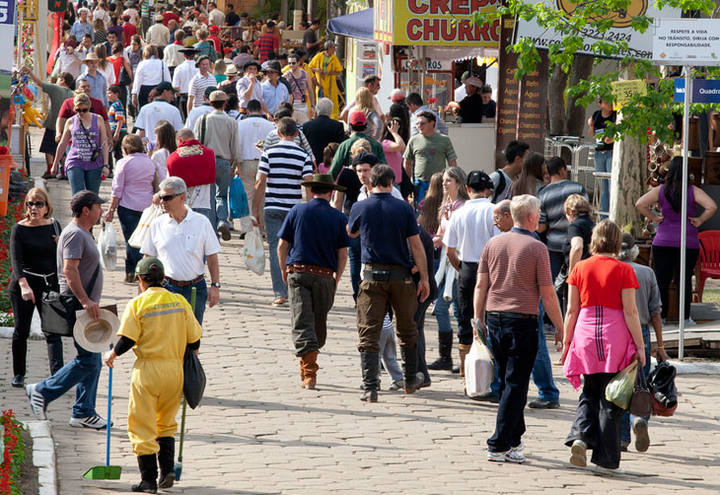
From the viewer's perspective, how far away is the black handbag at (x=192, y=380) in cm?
831

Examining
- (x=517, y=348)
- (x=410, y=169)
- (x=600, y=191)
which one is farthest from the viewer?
(x=600, y=191)

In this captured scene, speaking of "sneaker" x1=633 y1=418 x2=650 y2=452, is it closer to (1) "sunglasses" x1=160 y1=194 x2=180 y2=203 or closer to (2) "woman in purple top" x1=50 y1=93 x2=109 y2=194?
(1) "sunglasses" x1=160 y1=194 x2=180 y2=203

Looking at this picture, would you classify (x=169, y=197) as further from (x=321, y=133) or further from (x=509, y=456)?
(x=321, y=133)

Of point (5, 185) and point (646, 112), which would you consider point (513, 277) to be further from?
point (646, 112)

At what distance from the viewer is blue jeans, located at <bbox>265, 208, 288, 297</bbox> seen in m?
14.4

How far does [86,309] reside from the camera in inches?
372

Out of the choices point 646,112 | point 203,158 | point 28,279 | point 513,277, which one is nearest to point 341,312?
point 203,158

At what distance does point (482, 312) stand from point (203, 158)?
585 cm

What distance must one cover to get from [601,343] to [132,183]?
7.08 metres

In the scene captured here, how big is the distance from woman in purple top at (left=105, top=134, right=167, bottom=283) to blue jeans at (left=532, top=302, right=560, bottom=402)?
547cm

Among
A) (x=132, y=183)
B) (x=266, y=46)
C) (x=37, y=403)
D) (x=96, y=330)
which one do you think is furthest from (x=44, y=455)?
(x=266, y=46)

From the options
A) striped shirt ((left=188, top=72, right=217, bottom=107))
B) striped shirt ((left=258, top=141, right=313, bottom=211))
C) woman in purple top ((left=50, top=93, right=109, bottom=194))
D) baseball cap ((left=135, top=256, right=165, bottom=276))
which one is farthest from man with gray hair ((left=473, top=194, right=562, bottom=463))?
striped shirt ((left=188, top=72, right=217, bottom=107))

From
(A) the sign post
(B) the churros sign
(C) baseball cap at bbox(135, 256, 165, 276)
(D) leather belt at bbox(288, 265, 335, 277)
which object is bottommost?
(D) leather belt at bbox(288, 265, 335, 277)

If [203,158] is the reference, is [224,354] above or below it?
below
